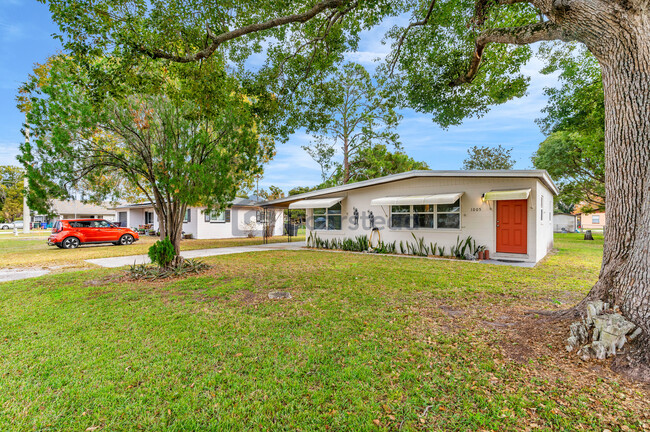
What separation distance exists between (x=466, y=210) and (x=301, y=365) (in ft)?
29.0

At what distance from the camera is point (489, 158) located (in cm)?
3189

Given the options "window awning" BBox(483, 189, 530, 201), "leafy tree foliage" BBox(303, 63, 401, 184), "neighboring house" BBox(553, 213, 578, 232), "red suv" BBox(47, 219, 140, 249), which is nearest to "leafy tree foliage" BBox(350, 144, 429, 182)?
"leafy tree foliage" BBox(303, 63, 401, 184)

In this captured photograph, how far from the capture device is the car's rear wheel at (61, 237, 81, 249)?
13.3 m

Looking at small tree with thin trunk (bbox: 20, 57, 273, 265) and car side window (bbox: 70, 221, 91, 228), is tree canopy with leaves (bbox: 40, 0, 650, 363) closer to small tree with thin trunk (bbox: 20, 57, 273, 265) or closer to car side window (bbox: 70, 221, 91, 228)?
small tree with thin trunk (bbox: 20, 57, 273, 265)

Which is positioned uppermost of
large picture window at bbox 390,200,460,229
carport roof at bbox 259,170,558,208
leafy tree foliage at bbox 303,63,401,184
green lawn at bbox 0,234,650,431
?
leafy tree foliage at bbox 303,63,401,184

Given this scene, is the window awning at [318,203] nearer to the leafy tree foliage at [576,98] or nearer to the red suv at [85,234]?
the leafy tree foliage at [576,98]

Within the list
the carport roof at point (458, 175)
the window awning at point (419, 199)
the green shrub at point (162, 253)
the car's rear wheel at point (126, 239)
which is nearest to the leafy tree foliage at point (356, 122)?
the carport roof at point (458, 175)

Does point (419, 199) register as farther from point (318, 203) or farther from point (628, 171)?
point (628, 171)

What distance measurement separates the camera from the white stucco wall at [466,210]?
345 inches

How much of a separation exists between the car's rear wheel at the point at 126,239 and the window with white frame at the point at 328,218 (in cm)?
1086

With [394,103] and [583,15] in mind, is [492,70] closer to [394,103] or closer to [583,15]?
[394,103]

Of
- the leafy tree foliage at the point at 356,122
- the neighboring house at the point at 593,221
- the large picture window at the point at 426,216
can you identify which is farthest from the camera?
the neighboring house at the point at 593,221

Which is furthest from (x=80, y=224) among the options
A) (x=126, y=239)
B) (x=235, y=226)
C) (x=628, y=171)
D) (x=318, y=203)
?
(x=628, y=171)

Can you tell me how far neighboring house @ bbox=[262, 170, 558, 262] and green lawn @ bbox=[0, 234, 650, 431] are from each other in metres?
4.14
